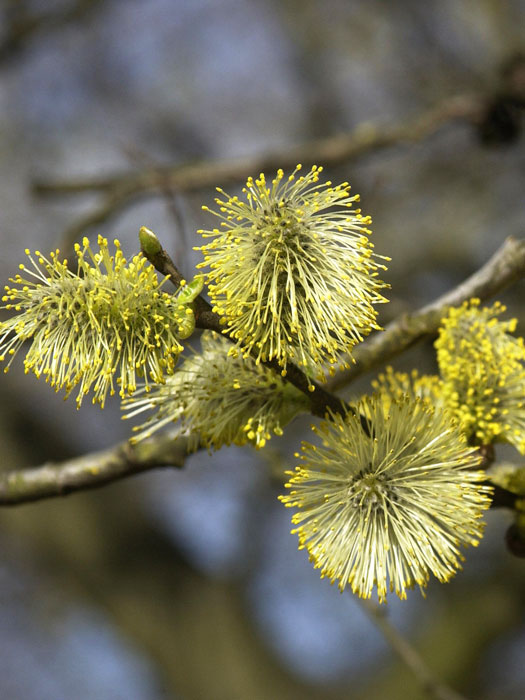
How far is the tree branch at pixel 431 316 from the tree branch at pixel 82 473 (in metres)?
0.47

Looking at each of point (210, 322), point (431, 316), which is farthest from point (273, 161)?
point (210, 322)

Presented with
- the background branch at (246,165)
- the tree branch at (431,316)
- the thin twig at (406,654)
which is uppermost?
the background branch at (246,165)

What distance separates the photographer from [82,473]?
73.8 inches

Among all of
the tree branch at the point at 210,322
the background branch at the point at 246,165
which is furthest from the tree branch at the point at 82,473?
the background branch at the point at 246,165

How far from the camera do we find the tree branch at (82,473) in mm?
1818

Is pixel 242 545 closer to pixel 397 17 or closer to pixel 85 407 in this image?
pixel 85 407

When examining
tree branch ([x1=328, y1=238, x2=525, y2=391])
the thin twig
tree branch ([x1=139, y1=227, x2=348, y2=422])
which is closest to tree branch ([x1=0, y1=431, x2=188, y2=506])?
tree branch ([x1=328, y1=238, x2=525, y2=391])

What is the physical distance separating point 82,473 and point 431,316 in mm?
902

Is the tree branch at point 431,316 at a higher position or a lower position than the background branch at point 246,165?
lower

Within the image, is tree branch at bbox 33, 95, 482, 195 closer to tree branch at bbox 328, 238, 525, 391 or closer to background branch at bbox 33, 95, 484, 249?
background branch at bbox 33, 95, 484, 249

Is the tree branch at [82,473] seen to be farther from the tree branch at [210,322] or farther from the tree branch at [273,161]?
the tree branch at [273,161]

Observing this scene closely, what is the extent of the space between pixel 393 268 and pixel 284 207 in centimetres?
366

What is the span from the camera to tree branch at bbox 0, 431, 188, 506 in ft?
5.97

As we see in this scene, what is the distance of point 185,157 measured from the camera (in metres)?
5.81
